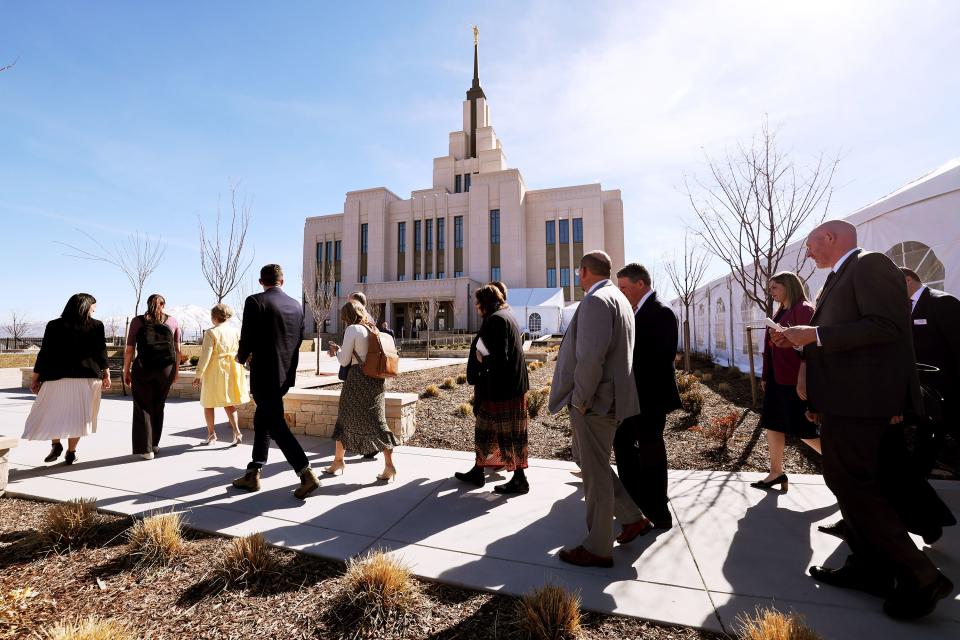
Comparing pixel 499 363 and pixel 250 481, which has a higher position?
pixel 499 363

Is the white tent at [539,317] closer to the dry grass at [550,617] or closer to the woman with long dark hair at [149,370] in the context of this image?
the woman with long dark hair at [149,370]

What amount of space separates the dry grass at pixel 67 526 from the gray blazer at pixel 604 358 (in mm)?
3219

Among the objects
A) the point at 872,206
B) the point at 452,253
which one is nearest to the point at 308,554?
the point at 872,206

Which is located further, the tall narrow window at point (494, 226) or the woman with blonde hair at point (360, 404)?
the tall narrow window at point (494, 226)

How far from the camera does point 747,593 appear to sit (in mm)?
2111

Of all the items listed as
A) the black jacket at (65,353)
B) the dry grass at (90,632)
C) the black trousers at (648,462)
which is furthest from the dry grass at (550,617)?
the black jacket at (65,353)

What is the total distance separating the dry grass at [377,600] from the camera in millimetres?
1908

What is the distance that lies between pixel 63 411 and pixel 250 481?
7.91 feet

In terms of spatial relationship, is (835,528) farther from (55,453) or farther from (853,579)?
(55,453)

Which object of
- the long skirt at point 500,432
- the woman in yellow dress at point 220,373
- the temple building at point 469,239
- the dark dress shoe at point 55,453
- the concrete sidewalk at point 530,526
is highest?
the temple building at point 469,239

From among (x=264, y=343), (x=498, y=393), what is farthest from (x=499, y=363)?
(x=264, y=343)

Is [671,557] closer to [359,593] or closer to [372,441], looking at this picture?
[359,593]

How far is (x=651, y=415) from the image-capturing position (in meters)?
2.85

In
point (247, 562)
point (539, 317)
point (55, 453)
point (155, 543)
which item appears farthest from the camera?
point (539, 317)
